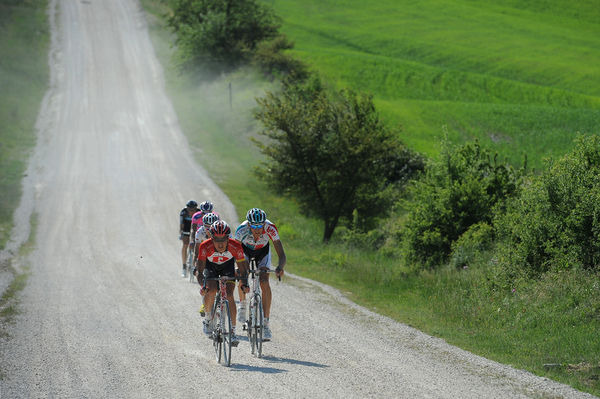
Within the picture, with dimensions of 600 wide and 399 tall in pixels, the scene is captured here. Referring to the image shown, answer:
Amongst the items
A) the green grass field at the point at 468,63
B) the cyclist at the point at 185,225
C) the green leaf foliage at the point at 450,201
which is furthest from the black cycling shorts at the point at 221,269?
the green grass field at the point at 468,63

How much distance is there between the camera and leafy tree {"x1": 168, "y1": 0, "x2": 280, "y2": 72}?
175 feet

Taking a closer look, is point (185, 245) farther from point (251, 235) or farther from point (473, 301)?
point (473, 301)

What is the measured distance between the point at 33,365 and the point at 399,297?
368 inches

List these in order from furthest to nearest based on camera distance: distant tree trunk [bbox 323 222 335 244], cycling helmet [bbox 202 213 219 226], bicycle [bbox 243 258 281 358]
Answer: distant tree trunk [bbox 323 222 335 244]
cycling helmet [bbox 202 213 219 226]
bicycle [bbox 243 258 281 358]

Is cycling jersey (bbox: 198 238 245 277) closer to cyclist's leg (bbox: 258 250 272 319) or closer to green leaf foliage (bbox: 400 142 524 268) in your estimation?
cyclist's leg (bbox: 258 250 272 319)

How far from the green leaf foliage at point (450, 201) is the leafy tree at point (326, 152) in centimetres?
571

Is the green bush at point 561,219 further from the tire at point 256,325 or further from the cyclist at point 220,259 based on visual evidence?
the cyclist at point 220,259

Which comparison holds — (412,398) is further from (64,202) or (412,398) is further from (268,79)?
(268,79)

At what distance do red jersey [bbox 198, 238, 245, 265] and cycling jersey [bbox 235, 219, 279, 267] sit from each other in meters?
0.60

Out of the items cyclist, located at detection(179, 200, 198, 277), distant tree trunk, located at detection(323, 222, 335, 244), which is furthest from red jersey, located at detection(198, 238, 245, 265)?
distant tree trunk, located at detection(323, 222, 335, 244)

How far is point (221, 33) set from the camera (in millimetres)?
53344

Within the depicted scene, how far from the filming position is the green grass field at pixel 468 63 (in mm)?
44188

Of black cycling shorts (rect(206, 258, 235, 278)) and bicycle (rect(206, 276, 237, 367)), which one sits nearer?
bicycle (rect(206, 276, 237, 367))

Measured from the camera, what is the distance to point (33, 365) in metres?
11.3
